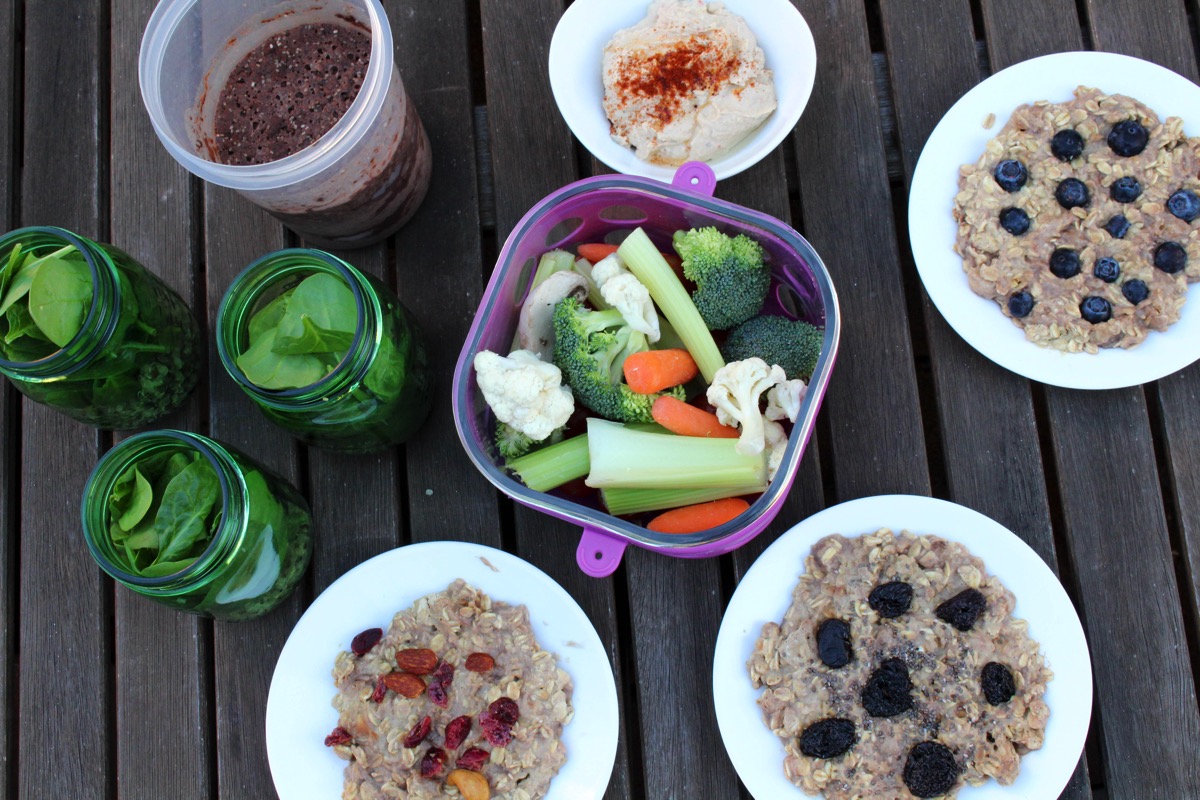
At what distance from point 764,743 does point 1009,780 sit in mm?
301

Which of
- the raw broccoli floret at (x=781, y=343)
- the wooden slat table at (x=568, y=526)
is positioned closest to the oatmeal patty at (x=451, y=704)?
the wooden slat table at (x=568, y=526)

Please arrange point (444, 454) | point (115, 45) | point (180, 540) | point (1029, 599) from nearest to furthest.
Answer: point (180, 540), point (1029, 599), point (444, 454), point (115, 45)

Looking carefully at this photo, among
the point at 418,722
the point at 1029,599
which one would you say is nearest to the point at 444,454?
Result: the point at 418,722

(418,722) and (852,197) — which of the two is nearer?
(418,722)

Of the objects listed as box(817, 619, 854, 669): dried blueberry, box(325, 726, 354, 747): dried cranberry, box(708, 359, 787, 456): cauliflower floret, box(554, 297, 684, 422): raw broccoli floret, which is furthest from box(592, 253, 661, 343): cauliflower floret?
box(325, 726, 354, 747): dried cranberry

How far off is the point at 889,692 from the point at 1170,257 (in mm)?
686

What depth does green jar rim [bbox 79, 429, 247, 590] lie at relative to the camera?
3.32 ft

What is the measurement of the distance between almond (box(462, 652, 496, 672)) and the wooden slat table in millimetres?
171

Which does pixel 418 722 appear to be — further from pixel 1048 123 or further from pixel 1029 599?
pixel 1048 123

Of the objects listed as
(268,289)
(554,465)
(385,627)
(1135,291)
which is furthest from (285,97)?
(1135,291)

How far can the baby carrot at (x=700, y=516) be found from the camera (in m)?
1.10

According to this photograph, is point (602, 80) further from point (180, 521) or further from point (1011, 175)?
point (180, 521)

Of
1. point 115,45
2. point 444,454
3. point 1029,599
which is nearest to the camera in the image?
point 1029,599

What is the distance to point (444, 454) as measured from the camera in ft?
4.28
